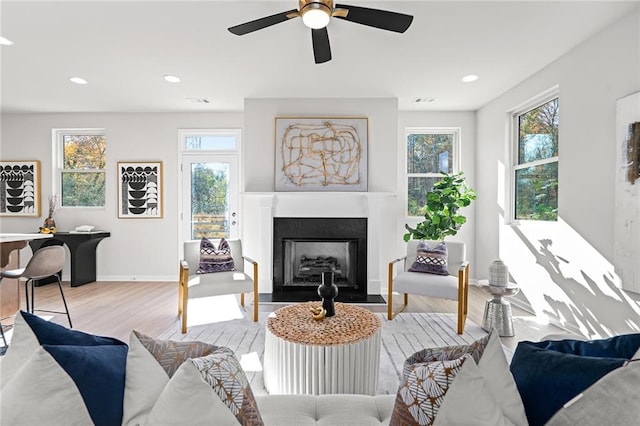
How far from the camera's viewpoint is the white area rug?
2428 millimetres

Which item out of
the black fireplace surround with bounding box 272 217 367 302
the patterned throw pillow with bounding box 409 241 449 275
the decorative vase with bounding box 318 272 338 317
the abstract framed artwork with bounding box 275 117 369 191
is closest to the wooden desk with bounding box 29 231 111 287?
the black fireplace surround with bounding box 272 217 367 302

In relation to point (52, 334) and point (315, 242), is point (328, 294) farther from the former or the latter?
point (315, 242)

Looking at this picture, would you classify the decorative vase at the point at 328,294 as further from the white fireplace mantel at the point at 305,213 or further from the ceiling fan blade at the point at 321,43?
the white fireplace mantel at the point at 305,213

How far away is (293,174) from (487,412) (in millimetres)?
3840

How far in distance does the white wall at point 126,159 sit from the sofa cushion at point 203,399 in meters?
4.68

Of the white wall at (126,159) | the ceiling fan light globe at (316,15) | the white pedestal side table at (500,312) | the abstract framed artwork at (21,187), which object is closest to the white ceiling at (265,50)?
the ceiling fan light globe at (316,15)

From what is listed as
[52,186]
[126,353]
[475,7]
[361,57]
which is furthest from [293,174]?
[52,186]

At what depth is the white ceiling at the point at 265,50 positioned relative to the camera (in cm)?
248

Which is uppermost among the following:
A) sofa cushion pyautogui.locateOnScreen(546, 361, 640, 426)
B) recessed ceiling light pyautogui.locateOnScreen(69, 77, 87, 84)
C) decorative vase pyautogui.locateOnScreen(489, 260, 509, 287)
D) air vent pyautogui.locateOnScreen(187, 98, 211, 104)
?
air vent pyautogui.locateOnScreen(187, 98, 211, 104)

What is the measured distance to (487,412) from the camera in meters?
0.90

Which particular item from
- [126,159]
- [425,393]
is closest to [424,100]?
[425,393]

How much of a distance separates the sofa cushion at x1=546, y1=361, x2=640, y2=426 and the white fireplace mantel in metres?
3.55

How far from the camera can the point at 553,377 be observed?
97 cm

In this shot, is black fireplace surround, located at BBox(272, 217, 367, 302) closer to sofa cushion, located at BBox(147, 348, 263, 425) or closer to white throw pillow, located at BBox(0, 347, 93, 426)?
sofa cushion, located at BBox(147, 348, 263, 425)
